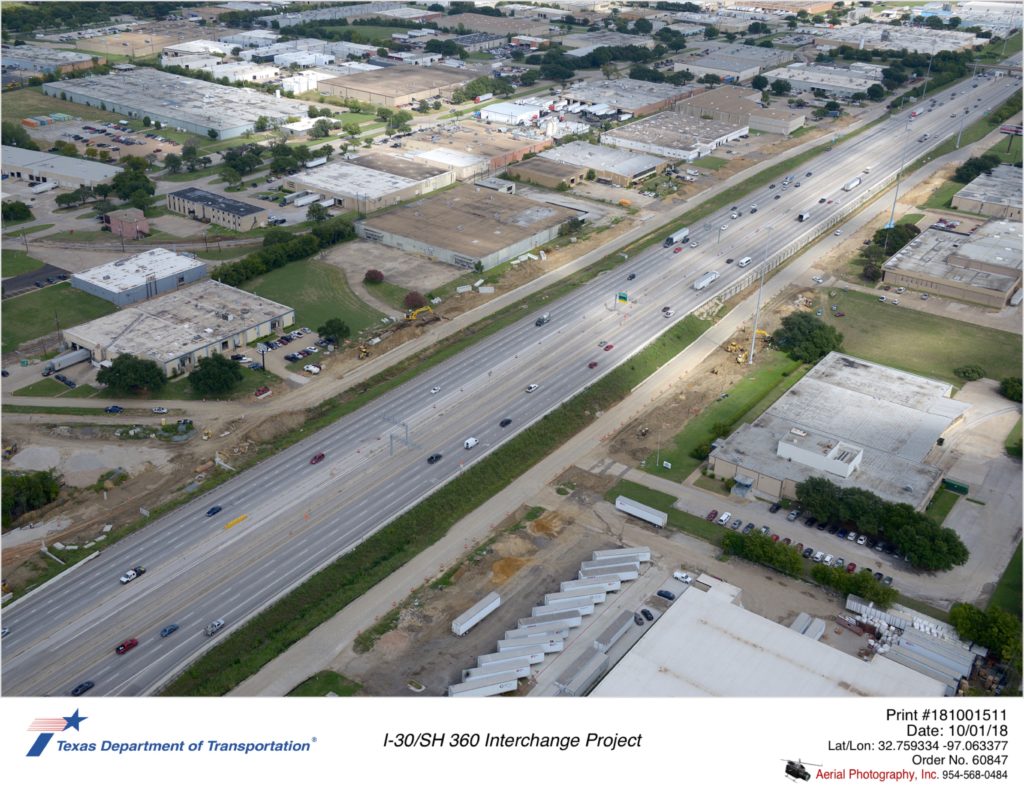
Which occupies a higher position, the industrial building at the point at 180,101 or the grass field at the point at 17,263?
the industrial building at the point at 180,101

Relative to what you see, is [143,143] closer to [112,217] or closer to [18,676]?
[112,217]

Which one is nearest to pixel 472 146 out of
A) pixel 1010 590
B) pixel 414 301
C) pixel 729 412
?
pixel 414 301

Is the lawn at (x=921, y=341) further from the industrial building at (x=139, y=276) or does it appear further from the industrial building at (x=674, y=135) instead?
the industrial building at (x=139, y=276)

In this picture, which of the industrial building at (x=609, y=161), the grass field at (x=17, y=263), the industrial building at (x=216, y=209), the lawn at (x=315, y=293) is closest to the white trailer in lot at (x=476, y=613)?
the lawn at (x=315, y=293)

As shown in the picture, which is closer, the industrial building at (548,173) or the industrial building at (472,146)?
the industrial building at (548,173)

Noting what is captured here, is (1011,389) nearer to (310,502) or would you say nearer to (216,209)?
(310,502)

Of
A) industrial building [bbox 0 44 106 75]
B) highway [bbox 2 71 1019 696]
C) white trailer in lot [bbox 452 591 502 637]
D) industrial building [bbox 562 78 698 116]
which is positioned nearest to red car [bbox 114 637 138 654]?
highway [bbox 2 71 1019 696]

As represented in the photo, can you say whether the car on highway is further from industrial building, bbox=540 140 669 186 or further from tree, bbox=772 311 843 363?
industrial building, bbox=540 140 669 186
